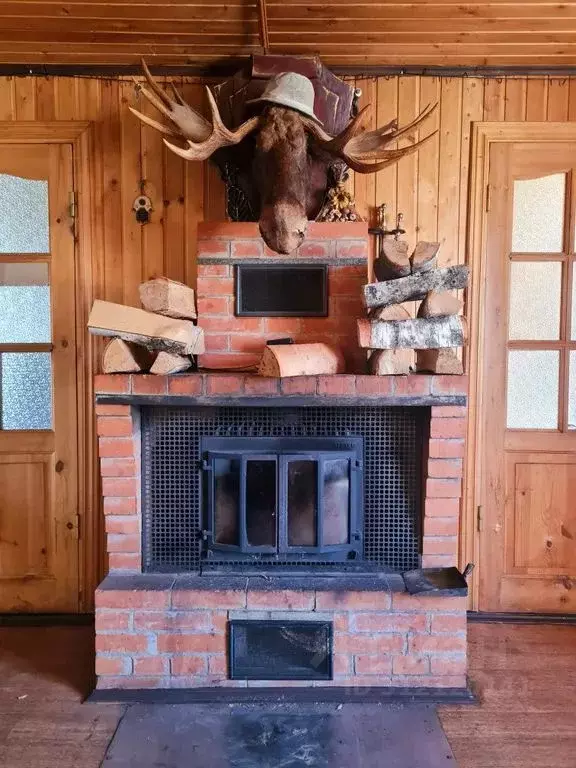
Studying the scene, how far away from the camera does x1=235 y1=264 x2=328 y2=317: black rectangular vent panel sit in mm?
2049

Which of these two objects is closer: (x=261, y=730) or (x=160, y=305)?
(x=261, y=730)

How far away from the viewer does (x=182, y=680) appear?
196 centimetres

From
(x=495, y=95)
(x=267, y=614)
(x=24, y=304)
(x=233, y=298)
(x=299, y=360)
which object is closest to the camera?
(x=299, y=360)

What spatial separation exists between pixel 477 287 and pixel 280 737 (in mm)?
1941

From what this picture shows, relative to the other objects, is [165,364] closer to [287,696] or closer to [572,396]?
[287,696]

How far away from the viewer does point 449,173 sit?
7.90ft

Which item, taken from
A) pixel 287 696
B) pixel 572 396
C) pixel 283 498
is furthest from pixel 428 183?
pixel 287 696

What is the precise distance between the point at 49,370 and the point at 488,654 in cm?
230

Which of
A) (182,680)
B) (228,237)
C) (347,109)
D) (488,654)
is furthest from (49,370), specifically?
(488,654)

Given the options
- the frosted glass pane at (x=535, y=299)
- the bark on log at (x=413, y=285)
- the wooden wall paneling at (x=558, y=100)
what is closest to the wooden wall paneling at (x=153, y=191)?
the bark on log at (x=413, y=285)

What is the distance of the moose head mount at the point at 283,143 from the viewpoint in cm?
184

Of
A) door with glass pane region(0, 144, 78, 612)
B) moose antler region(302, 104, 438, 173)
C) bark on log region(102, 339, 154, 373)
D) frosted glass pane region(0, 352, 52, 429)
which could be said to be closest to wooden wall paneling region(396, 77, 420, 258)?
moose antler region(302, 104, 438, 173)

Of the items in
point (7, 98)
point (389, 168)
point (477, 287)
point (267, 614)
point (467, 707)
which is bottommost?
point (467, 707)

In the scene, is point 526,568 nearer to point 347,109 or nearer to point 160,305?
point 160,305
